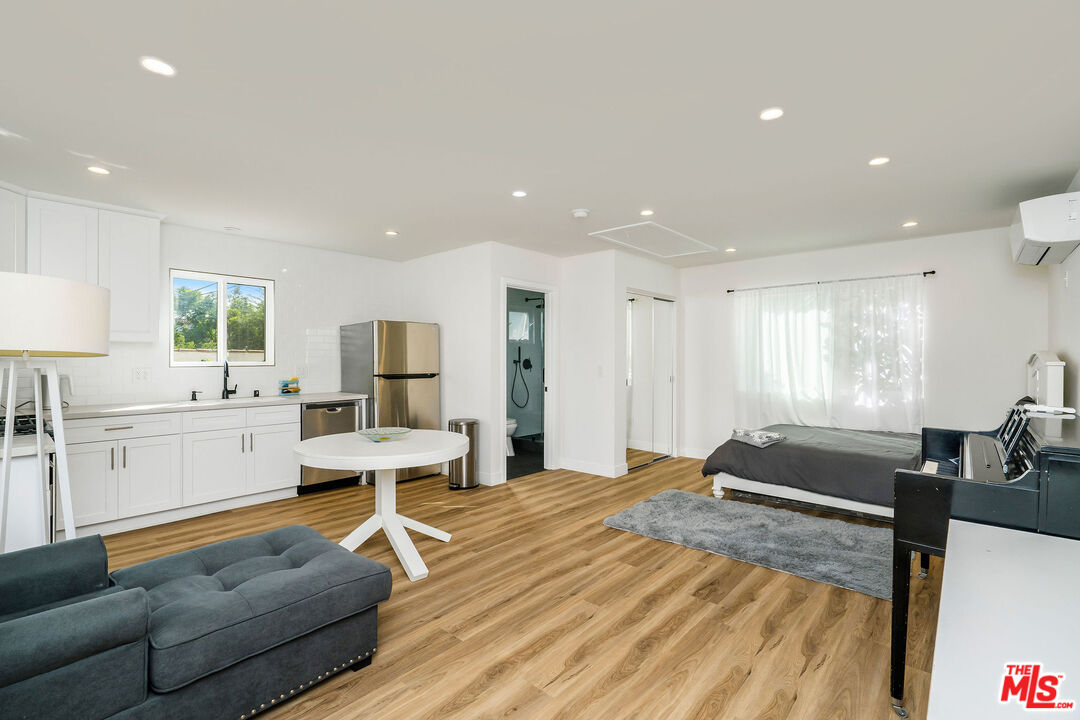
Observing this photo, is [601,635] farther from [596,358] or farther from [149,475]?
[149,475]

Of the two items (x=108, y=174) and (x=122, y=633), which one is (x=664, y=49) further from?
(x=108, y=174)

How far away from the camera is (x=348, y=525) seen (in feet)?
12.2

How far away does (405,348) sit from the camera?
16.7ft

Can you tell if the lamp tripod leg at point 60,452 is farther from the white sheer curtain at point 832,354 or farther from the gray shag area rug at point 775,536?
the white sheer curtain at point 832,354

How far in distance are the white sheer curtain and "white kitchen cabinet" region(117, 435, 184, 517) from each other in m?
5.51

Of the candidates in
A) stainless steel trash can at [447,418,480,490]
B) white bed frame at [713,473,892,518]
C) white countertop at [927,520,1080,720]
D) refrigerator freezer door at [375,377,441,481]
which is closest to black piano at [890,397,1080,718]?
white countertop at [927,520,1080,720]

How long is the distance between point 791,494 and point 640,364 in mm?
2657

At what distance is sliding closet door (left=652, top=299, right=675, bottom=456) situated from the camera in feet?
20.4

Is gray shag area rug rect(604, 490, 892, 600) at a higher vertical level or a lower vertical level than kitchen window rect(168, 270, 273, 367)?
lower

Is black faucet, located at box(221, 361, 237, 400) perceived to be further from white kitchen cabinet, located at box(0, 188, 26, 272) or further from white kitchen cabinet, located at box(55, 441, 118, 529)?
white kitchen cabinet, located at box(0, 188, 26, 272)

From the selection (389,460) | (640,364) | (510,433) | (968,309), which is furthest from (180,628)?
(968,309)

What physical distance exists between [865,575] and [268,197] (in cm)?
456

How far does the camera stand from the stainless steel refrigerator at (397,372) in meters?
4.98

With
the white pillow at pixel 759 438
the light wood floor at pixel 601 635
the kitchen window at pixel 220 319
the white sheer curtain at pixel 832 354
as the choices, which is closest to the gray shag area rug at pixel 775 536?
the light wood floor at pixel 601 635
